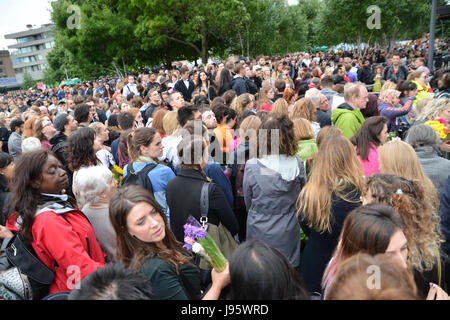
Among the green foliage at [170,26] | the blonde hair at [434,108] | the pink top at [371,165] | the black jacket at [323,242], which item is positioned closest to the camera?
the black jacket at [323,242]

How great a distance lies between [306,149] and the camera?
12.8 ft

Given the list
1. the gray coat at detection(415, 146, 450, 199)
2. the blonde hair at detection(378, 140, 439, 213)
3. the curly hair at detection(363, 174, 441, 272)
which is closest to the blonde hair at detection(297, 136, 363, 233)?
the curly hair at detection(363, 174, 441, 272)

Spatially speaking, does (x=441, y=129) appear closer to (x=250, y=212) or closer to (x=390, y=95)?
(x=390, y=95)

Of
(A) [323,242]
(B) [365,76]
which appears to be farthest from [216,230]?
(B) [365,76]

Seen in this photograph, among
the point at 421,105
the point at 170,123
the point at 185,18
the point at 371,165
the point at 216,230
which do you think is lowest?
the point at 216,230

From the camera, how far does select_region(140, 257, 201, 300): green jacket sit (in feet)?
5.80

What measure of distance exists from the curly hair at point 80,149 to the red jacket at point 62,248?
1.55 m

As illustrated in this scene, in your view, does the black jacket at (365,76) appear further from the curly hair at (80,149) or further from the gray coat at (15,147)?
the gray coat at (15,147)

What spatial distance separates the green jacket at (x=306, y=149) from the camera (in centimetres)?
385

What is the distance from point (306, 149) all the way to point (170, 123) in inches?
80.0

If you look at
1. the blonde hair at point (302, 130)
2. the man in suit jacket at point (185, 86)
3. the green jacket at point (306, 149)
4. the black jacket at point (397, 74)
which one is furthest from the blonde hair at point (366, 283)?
the black jacket at point (397, 74)

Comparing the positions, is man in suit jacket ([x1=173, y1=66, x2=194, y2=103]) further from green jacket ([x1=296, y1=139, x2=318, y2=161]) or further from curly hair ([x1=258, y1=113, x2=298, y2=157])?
curly hair ([x1=258, y1=113, x2=298, y2=157])

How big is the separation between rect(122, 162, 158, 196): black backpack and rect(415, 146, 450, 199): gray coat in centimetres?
271
